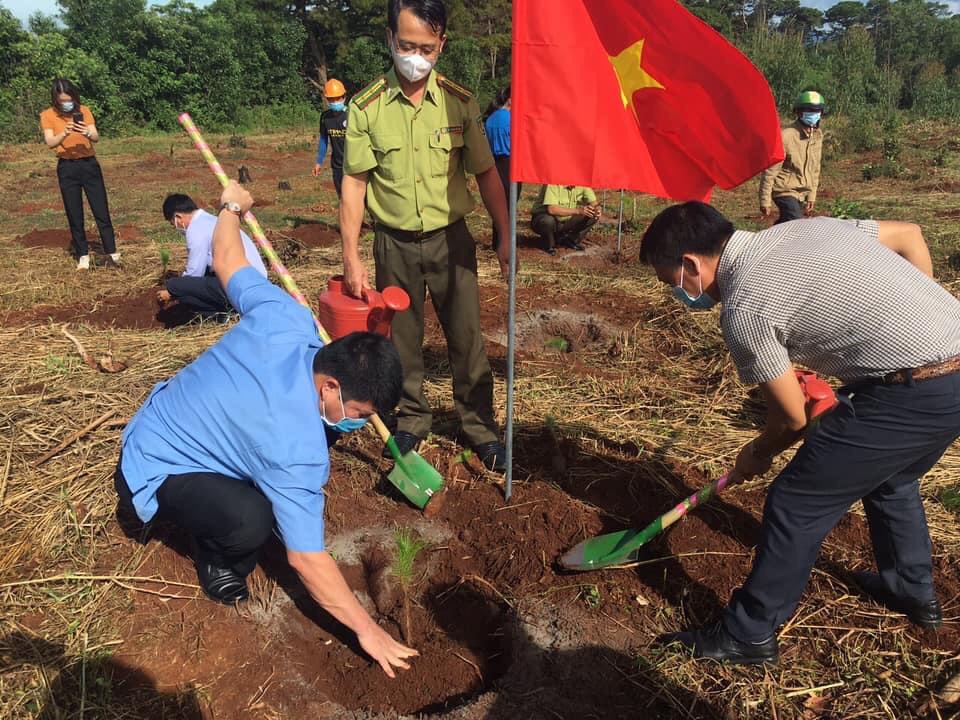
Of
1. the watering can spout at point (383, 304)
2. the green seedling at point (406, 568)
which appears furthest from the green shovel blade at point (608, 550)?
the watering can spout at point (383, 304)

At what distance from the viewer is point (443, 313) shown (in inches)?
138

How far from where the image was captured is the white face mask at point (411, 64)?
2910mm

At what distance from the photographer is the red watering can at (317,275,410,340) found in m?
3.09

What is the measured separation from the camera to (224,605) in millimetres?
2713

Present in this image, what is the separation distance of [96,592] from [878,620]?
3146 millimetres

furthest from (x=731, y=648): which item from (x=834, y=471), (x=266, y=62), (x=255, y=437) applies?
(x=266, y=62)

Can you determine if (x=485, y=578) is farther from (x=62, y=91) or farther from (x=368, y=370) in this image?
(x=62, y=91)

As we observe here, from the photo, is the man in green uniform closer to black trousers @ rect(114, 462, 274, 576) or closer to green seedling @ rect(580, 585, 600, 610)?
green seedling @ rect(580, 585, 600, 610)

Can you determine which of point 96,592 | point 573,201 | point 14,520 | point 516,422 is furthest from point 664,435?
point 573,201

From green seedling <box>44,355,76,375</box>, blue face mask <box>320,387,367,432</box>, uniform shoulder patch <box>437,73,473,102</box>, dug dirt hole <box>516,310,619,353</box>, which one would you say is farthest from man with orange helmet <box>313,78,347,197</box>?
blue face mask <box>320,387,367,432</box>

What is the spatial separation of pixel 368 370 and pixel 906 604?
2.26 meters

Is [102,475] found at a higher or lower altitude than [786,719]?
higher

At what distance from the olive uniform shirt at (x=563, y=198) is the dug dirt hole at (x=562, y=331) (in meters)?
2.34

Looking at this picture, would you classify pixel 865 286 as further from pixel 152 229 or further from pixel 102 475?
pixel 152 229
